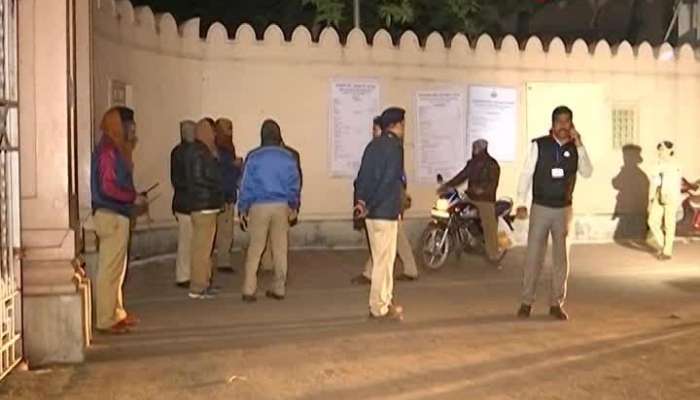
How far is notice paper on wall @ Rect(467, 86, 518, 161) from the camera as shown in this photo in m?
16.0

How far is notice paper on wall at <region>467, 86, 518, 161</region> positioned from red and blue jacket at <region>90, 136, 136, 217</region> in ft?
24.8

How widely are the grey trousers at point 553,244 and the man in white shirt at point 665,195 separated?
5.48 m

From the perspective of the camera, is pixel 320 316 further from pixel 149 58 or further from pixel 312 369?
pixel 149 58

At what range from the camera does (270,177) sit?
35.7 feet

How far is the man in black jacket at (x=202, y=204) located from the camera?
11.4 m

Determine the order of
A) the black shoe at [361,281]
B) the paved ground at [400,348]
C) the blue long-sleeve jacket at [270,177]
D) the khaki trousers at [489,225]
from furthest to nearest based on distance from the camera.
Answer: the khaki trousers at [489,225]
the black shoe at [361,281]
the blue long-sleeve jacket at [270,177]
the paved ground at [400,348]

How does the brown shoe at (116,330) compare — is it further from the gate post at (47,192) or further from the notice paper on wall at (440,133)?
the notice paper on wall at (440,133)

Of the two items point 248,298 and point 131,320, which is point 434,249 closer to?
point 248,298

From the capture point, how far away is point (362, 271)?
13.7 m

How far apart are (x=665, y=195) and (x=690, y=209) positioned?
1.61m

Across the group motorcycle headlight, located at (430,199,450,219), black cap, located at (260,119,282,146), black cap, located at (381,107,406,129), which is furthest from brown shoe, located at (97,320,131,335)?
motorcycle headlight, located at (430,199,450,219)

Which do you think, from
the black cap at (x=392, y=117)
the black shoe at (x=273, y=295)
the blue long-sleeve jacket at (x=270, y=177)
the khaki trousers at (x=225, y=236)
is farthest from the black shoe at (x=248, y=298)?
the black cap at (x=392, y=117)

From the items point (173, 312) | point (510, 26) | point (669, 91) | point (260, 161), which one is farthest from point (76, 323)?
point (510, 26)

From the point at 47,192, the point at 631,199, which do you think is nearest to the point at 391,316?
the point at 47,192
